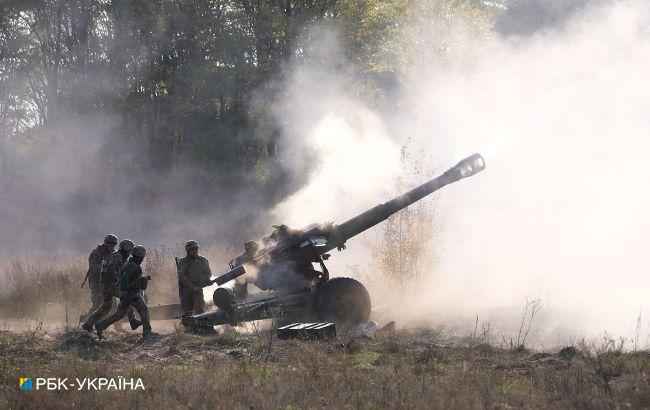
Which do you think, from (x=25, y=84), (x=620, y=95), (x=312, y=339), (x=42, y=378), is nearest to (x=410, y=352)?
(x=312, y=339)

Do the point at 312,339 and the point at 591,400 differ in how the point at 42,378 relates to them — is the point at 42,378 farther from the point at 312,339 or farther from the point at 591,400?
the point at 591,400

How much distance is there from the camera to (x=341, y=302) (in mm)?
13789

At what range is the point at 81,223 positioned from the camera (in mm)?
33188

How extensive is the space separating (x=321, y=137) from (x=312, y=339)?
725 inches

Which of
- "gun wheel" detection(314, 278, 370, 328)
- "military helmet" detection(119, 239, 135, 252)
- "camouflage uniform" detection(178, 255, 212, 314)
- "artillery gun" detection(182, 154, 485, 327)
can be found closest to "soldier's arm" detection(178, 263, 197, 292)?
"camouflage uniform" detection(178, 255, 212, 314)

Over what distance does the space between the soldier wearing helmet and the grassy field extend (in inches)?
66.9

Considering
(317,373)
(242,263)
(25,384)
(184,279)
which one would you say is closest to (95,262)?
(184,279)

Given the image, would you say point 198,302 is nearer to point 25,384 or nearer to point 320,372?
point 320,372

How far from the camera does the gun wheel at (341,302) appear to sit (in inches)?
541

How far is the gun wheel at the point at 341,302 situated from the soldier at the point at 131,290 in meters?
2.83

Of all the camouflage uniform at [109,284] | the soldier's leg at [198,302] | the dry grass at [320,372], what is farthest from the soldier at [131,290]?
the soldier's leg at [198,302]

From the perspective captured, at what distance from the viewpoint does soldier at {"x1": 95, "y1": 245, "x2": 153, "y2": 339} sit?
1254 cm

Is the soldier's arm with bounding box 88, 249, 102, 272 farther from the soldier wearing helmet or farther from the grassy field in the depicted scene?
the grassy field

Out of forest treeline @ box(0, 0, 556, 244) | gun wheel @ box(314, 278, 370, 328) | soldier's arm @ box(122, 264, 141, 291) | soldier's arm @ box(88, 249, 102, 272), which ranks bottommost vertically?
gun wheel @ box(314, 278, 370, 328)
